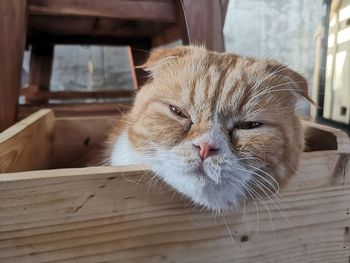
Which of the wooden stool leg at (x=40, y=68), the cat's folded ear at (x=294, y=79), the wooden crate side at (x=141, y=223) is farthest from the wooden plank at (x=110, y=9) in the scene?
the wooden stool leg at (x=40, y=68)

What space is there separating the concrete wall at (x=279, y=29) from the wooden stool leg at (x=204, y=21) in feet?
0.45

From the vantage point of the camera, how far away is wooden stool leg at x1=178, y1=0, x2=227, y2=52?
42.0 inches

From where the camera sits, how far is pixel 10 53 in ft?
3.16

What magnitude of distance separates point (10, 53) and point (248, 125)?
662 millimetres

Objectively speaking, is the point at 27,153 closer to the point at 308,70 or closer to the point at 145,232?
the point at 145,232

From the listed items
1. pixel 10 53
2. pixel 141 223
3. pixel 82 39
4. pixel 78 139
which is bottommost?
pixel 141 223

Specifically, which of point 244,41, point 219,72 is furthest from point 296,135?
point 244,41

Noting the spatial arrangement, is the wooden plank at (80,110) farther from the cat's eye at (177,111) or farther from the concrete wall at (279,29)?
the cat's eye at (177,111)

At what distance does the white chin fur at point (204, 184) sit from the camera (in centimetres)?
57

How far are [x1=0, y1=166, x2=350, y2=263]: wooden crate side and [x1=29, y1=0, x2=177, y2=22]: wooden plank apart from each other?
65 cm

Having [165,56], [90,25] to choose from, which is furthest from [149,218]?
[90,25]

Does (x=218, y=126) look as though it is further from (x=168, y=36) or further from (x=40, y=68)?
(x=40, y=68)

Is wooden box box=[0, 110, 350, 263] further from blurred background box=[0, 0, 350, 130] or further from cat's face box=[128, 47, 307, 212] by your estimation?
blurred background box=[0, 0, 350, 130]

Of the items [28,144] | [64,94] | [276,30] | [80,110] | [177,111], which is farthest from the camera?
[64,94]
